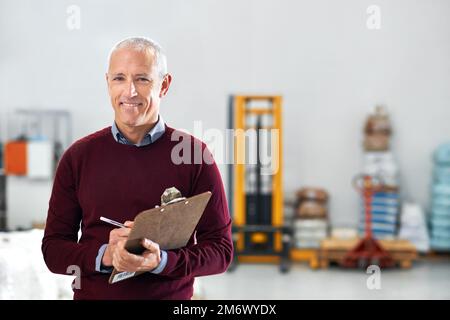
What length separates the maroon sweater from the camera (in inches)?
58.1

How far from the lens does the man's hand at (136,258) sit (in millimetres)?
1337

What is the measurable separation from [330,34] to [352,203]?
1547mm

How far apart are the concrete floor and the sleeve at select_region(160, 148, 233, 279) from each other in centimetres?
290

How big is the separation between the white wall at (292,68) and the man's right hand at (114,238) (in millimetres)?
4380

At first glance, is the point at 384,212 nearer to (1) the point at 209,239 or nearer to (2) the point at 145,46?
(1) the point at 209,239

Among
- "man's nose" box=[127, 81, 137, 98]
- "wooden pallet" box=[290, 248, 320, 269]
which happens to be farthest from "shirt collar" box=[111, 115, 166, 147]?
"wooden pallet" box=[290, 248, 320, 269]

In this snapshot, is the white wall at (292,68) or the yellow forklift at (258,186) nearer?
the yellow forklift at (258,186)

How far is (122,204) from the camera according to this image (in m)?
1.48

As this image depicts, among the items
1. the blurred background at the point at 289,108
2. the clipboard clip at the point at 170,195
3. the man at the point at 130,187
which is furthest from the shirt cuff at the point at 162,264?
the blurred background at the point at 289,108

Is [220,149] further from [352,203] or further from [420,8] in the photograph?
[420,8]

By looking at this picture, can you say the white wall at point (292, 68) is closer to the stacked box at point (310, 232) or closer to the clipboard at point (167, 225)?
the stacked box at point (310, 232)

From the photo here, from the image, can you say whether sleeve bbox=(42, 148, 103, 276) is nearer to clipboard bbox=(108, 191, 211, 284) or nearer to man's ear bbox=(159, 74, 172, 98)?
clipboard bbox=(108, 191, 211, 284)

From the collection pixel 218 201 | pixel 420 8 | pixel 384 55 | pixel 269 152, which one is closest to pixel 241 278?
pixel 269 152

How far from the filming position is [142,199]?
1.48 meters
